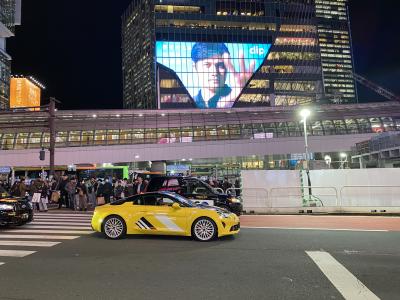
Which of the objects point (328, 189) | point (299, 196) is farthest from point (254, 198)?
point (328, 189)

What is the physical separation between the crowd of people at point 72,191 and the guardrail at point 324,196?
19.2 feet

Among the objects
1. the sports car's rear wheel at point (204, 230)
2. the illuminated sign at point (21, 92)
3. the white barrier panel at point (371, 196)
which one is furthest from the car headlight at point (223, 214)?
the illuminated sign at point (21, 92)

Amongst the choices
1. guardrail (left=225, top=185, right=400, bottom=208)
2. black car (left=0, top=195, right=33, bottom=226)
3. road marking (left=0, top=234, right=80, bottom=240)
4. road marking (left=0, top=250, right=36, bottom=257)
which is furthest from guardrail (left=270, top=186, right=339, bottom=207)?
road marking (left=0, top=250, right=36, bottom=257)

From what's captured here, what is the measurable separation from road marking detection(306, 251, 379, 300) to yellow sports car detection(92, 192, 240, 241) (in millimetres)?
2811

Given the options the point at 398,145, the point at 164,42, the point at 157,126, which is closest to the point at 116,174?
the point at 157,126

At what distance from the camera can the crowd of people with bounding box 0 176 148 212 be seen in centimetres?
1948

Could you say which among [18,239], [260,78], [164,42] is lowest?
[18,239]

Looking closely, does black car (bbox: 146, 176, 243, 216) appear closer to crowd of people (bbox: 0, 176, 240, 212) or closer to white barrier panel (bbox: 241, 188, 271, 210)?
white barrier panel (bbox: 241, 188, 271, 210)

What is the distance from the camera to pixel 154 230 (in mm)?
10805

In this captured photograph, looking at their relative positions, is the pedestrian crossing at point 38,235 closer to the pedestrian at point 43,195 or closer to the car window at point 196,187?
the pedestrian at point 43,195

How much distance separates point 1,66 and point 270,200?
9936 cm

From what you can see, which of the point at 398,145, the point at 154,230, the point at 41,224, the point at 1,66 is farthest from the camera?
the point at 1,66

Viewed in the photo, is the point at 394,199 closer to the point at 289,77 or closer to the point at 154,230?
the point at 154,230

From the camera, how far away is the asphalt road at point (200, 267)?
586 centimetres
